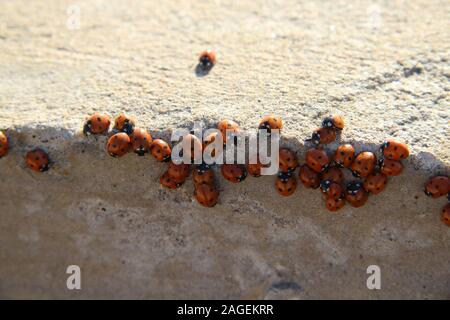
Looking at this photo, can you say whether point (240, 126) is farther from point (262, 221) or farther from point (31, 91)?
point (31, 91)

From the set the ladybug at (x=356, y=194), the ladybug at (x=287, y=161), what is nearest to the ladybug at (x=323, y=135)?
the ladybug at (x=287, y=161)

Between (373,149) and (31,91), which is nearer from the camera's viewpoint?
(373,149)

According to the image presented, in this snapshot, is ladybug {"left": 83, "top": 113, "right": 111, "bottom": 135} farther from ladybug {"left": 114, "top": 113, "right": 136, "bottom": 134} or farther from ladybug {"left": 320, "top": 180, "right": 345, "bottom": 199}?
ladybug {"left": 320, "top": 180, "right": 345, "bottom": 199}

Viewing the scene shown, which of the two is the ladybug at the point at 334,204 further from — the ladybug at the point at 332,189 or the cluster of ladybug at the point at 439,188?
the cluster of ladybug at the point at 439,188

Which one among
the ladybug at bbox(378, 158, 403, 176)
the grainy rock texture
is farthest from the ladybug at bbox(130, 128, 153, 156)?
the ladybug at bbox(378, 158, 403, 176)

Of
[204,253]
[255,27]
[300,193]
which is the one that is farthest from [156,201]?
[255,27]

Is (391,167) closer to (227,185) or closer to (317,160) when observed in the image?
(317,160)
